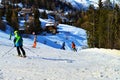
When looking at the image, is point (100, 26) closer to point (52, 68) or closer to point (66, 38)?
point (66, 38)

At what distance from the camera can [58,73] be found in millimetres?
17469

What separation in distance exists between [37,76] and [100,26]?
72.6 metres

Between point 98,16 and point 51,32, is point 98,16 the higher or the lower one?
the higher one

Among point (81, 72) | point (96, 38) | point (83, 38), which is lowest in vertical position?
point (83, 38)

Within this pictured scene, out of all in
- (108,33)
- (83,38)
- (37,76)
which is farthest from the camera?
(83,38)

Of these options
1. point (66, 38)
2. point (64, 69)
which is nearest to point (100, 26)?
point (66, 38)

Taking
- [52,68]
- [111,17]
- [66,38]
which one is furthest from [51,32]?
[52,68]

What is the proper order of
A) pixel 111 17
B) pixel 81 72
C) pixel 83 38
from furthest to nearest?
pixel 83 38, pixel 111 17, pixel 81 72

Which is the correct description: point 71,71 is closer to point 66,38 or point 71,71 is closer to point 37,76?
point 37,76

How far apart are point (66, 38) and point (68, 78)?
128904 millimetres

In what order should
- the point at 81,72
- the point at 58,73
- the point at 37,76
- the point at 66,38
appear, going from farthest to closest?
the point at 66,38
the point at 81,72
the point at 58,73
the point at 37,76

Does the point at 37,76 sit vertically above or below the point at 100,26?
above

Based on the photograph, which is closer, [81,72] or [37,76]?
[37,76]

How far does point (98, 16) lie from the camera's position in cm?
8594
